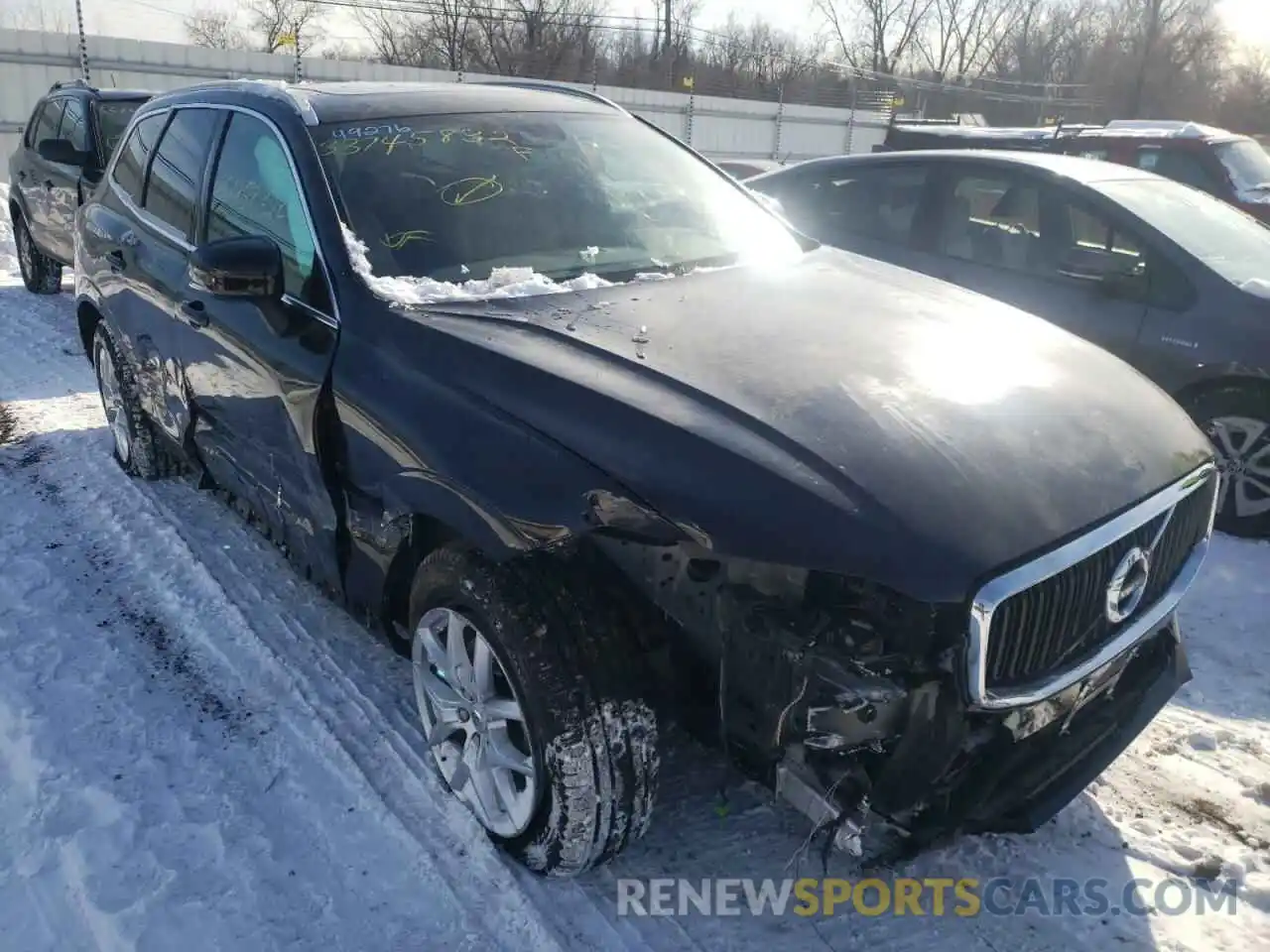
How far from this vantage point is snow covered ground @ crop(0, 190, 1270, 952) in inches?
94.6

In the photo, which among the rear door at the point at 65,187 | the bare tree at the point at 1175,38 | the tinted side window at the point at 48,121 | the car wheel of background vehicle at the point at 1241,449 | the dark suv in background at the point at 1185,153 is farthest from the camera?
the bare tree at the point at 1175,38

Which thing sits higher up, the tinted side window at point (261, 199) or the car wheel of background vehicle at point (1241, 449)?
the tinted side window at point (261, 199)

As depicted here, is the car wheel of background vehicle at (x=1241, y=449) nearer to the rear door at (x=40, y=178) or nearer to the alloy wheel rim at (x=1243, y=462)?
the alloy wheel rim at (x=1243, y=462)

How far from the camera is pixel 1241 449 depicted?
15.4 ft

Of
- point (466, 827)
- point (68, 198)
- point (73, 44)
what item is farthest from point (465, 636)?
point (73, 44)

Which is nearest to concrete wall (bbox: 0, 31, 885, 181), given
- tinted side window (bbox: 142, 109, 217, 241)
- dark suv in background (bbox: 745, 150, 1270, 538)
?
dark suv in background (bbox: 745, 150, 1270, 538)

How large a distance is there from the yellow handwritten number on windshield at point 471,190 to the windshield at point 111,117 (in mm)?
6288

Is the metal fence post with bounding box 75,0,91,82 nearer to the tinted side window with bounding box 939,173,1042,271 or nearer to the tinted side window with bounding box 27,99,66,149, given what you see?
the tinted side window with bounding box 27,99,66,149

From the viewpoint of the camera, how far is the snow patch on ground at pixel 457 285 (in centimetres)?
277

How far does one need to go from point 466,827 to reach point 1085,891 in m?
1.63

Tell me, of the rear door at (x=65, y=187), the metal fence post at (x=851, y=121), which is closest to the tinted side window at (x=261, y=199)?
the rear door at (x=65, y=187)

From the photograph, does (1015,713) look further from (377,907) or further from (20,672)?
(20,672)

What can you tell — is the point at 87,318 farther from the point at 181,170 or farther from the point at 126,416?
the point at 181,170

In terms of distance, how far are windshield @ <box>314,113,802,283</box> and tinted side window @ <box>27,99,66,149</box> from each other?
7021 millimetres
